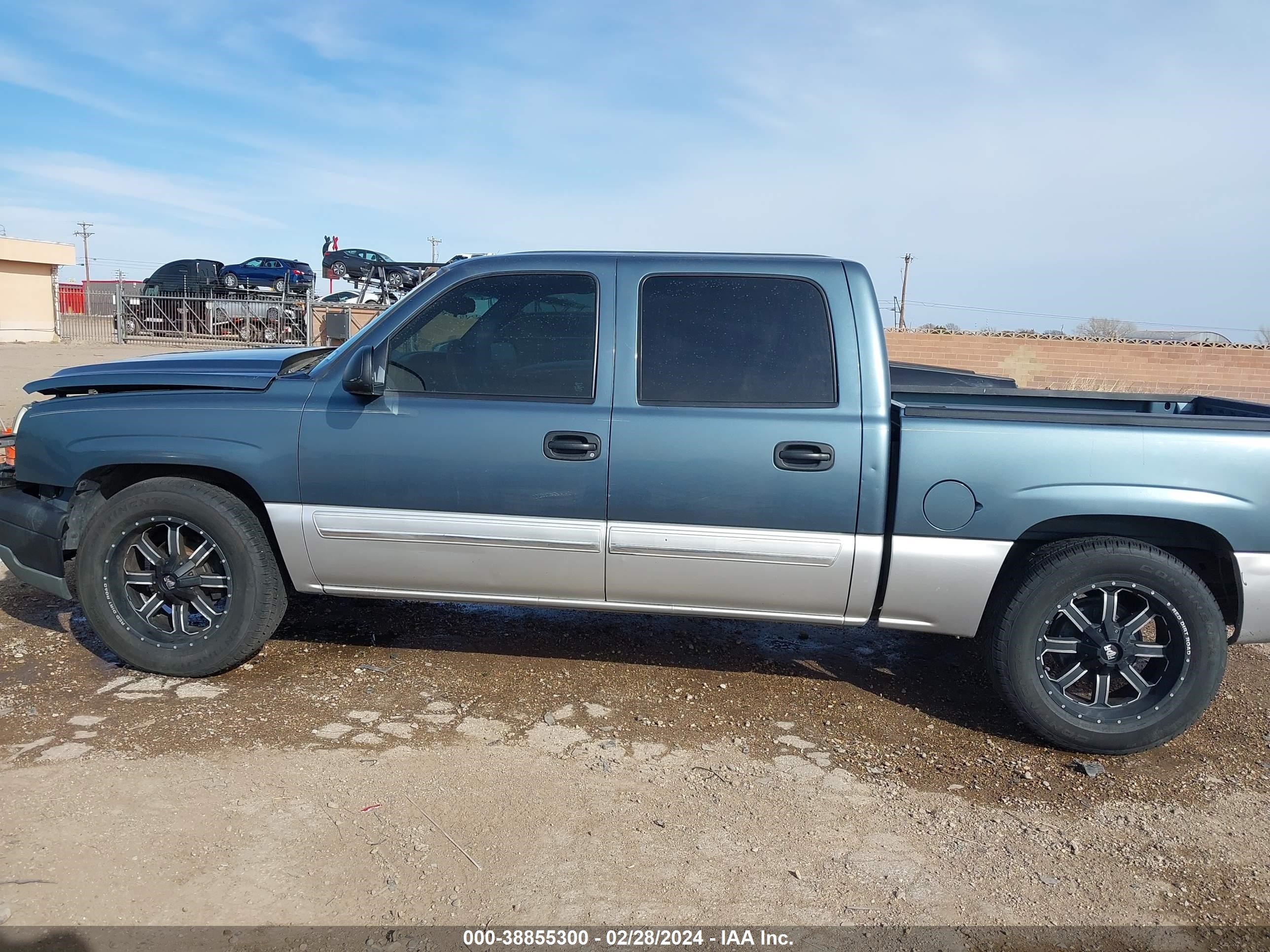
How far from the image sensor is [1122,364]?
21.4 m

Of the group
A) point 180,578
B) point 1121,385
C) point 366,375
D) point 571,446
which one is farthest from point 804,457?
point 1121,385

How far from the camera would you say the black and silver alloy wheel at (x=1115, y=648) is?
3.76 metres

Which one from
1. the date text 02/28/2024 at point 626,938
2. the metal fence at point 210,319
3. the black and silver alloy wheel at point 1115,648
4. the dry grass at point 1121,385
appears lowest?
the date text 02/28/2024 at point 626,938

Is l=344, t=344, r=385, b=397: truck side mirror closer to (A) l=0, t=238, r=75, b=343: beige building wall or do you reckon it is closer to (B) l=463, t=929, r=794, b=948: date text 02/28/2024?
(B) l=463, t=929, r=794, b=948: date text 02/28/2024

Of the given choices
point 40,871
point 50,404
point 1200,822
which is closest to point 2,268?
point 50,404

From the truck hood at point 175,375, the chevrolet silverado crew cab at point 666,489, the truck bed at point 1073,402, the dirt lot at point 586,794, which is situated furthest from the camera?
the truck bed at point 1073,402

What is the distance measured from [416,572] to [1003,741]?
2.63 meters

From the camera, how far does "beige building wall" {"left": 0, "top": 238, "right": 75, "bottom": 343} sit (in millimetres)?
29953

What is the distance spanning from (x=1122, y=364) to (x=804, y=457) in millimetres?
20606

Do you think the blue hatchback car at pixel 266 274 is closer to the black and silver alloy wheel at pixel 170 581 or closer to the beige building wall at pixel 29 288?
the beige building wall at pixel 29 288

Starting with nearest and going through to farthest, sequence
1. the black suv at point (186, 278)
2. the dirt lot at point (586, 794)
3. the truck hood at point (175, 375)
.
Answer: the dirt lot at point (586, 794)
the truck hood at point (175, 375)
the black suv at point (186, 278)

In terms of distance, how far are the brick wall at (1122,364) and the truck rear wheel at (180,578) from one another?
1881 cm

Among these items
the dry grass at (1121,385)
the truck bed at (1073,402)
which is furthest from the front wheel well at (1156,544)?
the dry grass at (1121,385)

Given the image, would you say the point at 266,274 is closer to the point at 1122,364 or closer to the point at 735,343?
the point at 1122,364
